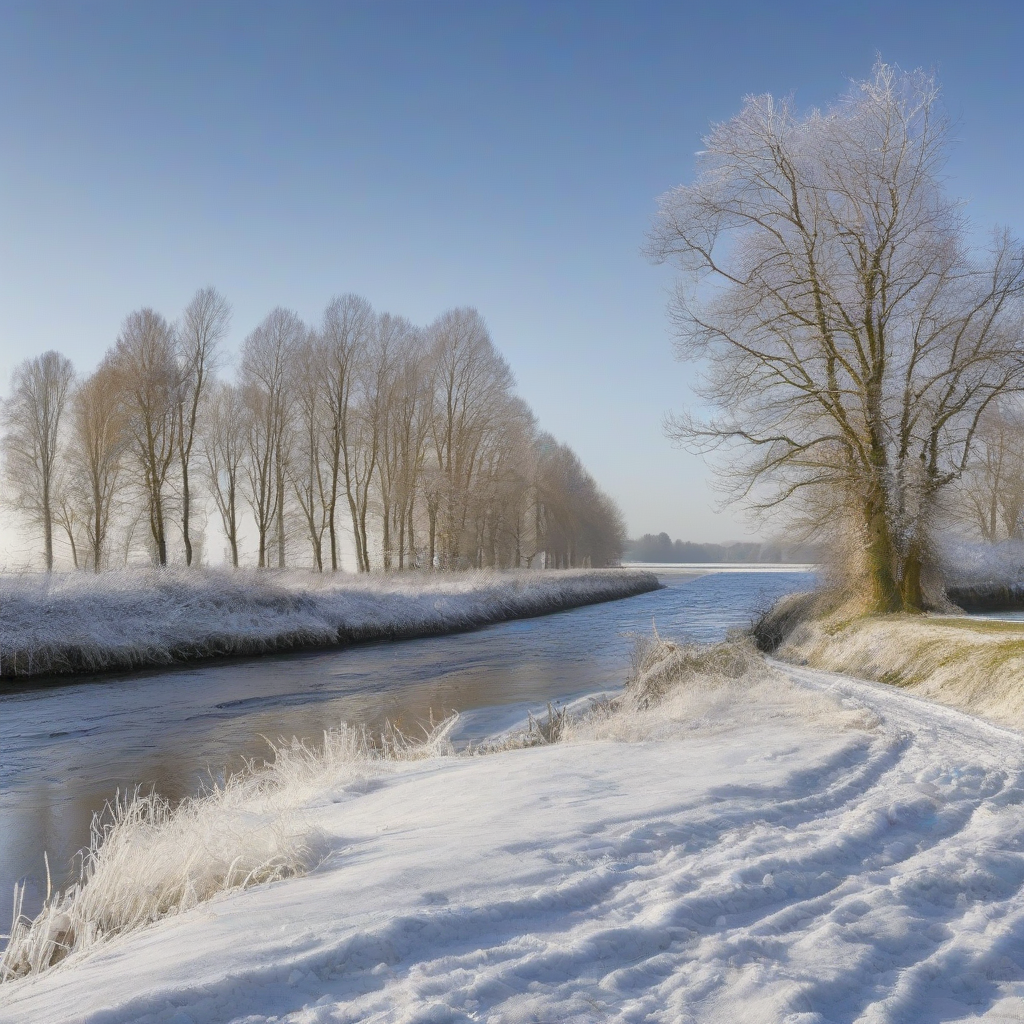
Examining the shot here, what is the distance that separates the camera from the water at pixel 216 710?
6773 millimetres

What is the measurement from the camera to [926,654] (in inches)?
386

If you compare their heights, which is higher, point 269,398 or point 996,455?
point 269,398

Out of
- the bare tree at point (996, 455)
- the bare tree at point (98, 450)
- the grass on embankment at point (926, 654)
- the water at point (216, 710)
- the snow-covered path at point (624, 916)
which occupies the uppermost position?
the bare tree at point (98, 450)

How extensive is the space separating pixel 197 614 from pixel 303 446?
1877cm

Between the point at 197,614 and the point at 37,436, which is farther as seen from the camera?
the point at 37,436

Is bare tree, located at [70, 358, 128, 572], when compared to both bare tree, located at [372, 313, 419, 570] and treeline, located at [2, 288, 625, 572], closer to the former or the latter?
treeline, located at [2, 288, 625, 572]

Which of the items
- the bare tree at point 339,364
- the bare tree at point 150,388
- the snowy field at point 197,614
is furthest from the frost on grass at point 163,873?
the bare tree at point 339,364

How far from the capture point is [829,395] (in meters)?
13.8

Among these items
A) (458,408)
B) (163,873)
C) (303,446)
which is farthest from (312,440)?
(163,873)

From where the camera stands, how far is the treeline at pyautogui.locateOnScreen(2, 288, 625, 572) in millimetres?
31078

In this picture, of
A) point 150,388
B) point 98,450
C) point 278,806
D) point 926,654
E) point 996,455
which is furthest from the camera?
point 98,450

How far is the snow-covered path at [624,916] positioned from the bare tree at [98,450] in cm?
2402

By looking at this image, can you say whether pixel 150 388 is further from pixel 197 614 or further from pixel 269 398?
pixel 197 614

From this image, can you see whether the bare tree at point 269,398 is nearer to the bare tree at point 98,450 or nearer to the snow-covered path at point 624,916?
the bare tree at point 98,450
